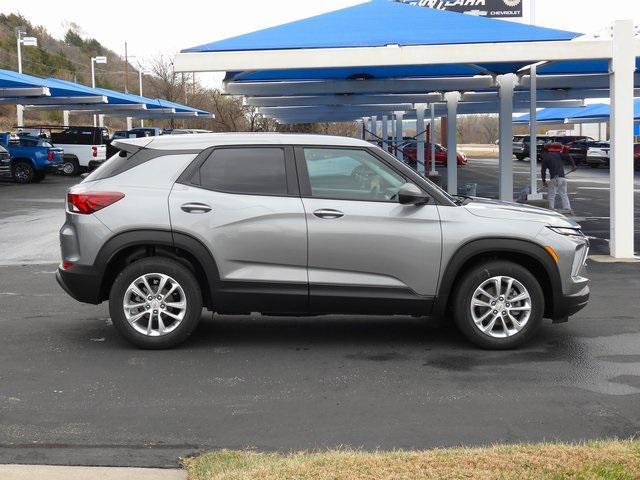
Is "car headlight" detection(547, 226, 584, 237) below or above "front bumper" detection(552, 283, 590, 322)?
above

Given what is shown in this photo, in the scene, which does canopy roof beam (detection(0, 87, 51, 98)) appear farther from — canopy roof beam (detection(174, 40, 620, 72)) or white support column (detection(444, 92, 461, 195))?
canopy roof beam (detection(174, 40, 620, 72))

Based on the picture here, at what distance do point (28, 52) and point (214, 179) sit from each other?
298 feet

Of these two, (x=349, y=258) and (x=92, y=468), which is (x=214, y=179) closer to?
(x=349, y=258)

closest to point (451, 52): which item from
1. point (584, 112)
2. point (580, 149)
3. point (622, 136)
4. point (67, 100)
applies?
point (622, 136)

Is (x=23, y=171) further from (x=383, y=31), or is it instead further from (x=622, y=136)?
(x=622, y=136)

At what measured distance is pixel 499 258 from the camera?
25.7 ft

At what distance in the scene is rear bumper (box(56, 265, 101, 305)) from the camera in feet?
25.2

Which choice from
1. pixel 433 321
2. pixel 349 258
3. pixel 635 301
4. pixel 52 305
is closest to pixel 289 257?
pixel 349 258

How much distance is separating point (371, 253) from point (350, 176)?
0.69 metres

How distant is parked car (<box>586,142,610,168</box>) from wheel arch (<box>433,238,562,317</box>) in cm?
4584

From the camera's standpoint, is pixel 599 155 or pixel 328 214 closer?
pixel 328 214

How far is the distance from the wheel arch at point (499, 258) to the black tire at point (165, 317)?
2000 mm

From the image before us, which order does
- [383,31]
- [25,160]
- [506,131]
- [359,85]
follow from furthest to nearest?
[25,160] → [359,85] → [506,131] → [383,31]

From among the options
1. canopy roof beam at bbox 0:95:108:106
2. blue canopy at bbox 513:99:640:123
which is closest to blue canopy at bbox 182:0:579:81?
canopy roof beam at bbox 0:95:108:106
